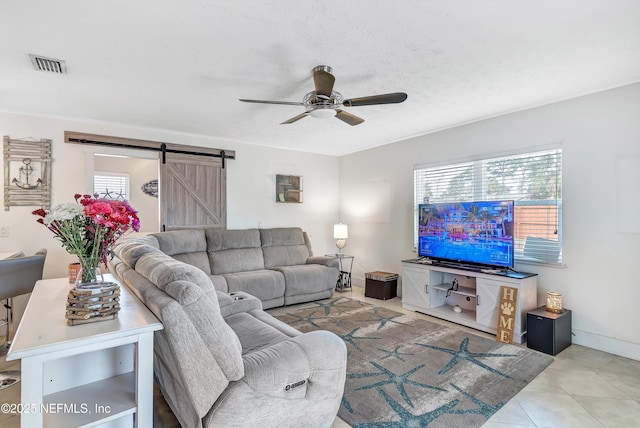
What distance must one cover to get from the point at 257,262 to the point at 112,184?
137 inches

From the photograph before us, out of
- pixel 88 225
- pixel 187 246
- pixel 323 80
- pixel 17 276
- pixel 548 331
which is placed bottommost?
pixel 548 331

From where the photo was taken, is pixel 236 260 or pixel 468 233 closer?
pixel 468 233

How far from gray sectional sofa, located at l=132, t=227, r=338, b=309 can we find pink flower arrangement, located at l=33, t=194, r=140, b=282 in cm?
239

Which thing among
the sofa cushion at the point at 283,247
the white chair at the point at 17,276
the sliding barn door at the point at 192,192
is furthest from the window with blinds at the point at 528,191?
the white chair at the point at 17,276

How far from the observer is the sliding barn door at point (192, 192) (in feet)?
14.7

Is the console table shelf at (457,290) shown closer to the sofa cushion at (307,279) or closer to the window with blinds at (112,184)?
the sofa cushion at (307,279)

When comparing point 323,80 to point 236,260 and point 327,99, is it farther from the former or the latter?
point 236,260

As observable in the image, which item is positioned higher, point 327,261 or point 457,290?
point 327,261

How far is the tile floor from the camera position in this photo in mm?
1986

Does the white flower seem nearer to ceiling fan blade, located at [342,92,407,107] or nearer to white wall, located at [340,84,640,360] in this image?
ceiling fan blade, located at [342,92,407,107]

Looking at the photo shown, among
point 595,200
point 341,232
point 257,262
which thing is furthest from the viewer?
point 341,232

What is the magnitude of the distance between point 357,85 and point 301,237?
3.10 metres

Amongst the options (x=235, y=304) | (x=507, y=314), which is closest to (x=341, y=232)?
(x=507, y=314)

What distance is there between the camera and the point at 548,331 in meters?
2.96
